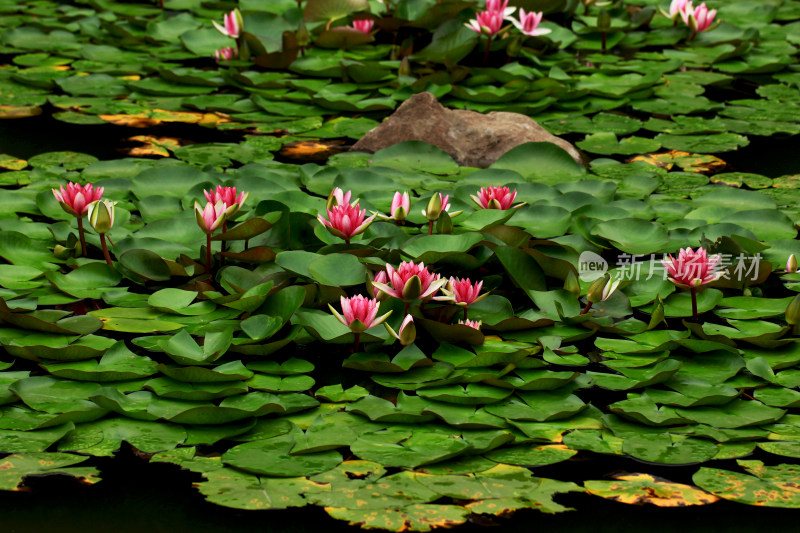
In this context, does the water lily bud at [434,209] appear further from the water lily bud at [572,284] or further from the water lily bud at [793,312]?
the water lily bud at [793,312]

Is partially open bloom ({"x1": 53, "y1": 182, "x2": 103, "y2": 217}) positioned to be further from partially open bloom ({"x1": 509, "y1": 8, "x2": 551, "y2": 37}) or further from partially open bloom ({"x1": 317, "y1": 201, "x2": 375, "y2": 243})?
partially open bloom ({"x1": 509, "y1": 8, "x2": 551, "y2": 37})

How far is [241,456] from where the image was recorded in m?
2.11

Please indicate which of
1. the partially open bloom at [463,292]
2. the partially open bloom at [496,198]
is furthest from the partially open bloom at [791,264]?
the partially open bloom at [463,292]

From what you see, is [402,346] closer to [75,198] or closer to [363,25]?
[75,198]

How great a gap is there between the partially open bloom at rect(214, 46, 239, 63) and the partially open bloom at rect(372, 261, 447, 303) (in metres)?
2.82

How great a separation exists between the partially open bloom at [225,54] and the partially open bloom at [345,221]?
244cm

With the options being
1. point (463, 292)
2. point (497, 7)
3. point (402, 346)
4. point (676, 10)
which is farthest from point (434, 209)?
point (676, 10)

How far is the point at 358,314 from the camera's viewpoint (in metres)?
2.43

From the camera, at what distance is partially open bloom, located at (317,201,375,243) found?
9.11 ft

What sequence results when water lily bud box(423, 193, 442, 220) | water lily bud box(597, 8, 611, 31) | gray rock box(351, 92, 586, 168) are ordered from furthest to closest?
water lily bud box(597, 8, 611, 31)
gray rock box(351, 92, 586, 168)
water lily bud box(423, 193, 442, 220)

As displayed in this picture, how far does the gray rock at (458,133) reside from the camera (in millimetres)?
3926

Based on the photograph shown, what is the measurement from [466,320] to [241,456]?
0.74m

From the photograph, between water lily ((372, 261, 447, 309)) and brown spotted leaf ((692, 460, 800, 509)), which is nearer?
brown spotted leaf ((692, 460, 800, 509))

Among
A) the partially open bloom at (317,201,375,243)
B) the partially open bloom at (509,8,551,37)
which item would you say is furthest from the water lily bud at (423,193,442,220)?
the partially open bloom at (509,8,551,37)
